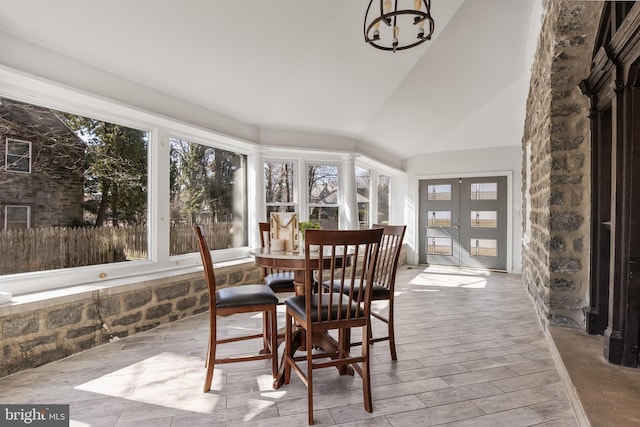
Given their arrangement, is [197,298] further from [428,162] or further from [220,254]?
[428,162]

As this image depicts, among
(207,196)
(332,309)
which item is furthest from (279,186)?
(332,309)

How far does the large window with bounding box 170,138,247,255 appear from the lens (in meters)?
3.98

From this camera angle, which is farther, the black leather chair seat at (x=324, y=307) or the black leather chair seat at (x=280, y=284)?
the black leather chair seat at (x=280, y=284)

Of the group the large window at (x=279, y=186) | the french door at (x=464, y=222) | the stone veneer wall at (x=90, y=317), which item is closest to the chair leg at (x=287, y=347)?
the stone veneer wall at (x=90, y=317)

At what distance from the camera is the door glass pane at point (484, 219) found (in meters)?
6.85

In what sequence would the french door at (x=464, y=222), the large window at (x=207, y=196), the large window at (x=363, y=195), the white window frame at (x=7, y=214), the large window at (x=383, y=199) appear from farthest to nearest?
the large window at (x=383, y=199) → the french door at (x=464, y=222) → the large window at (x=363, y=195) → the large window at (x=207, y=196) → the white window frame at (x=7, y=214)

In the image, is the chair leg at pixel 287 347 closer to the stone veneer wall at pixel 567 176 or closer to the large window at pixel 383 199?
the stone veneer wall at pixel 567 176

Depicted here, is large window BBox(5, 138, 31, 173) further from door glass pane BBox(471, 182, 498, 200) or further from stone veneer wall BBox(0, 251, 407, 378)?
door glass pane BBox(471, 182, 498, 200)

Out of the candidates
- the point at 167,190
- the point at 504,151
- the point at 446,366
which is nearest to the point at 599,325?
the point at 446,366

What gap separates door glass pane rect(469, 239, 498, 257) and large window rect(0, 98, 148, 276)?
19.5 ft

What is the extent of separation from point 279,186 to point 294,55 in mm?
2105

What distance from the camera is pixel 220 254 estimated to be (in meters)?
4.50

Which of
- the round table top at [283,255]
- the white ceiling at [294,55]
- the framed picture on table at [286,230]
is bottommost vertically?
the round table top at [283,255]

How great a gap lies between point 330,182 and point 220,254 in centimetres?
218
